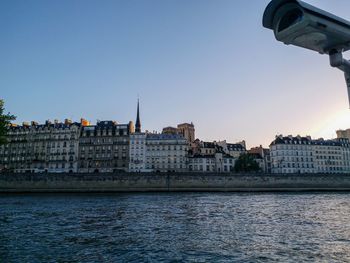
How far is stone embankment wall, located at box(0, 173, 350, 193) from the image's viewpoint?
59.6 m

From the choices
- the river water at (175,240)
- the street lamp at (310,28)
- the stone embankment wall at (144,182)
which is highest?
the street lamp at (310,28)

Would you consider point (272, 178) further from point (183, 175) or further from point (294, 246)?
point (294, 246)

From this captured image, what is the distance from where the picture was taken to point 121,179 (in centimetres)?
6066

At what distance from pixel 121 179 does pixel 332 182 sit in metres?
51.4

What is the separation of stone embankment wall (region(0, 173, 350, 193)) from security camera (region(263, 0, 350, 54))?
189ft

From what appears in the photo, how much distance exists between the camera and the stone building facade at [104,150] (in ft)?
278

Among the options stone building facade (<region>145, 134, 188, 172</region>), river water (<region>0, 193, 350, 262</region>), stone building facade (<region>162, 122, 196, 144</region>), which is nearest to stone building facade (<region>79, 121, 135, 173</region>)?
stone building facade (<region>145, 134, 188, 172</region>)

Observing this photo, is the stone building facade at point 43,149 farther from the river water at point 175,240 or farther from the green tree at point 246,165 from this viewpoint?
the river water at point 175,240

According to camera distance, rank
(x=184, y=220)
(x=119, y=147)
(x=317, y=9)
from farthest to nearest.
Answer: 1. (x=119, y=147)
2. (x=184, y=220)
3. (x=317, y=9)

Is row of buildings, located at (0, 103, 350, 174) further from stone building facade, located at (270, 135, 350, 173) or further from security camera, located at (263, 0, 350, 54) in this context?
security camera, located at (263, 0, 350, 54)

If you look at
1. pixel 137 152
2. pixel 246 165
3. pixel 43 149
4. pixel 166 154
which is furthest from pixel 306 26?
pixel 43 149

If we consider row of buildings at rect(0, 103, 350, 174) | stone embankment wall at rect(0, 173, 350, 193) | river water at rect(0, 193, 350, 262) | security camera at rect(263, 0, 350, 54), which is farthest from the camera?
row of buildings at rect(0, 103, 350, 174)

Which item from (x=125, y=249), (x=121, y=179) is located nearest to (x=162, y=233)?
(x=125, y=249)

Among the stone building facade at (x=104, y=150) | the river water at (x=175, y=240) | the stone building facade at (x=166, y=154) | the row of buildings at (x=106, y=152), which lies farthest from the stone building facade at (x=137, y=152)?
the river water at (x=175, y=240)
